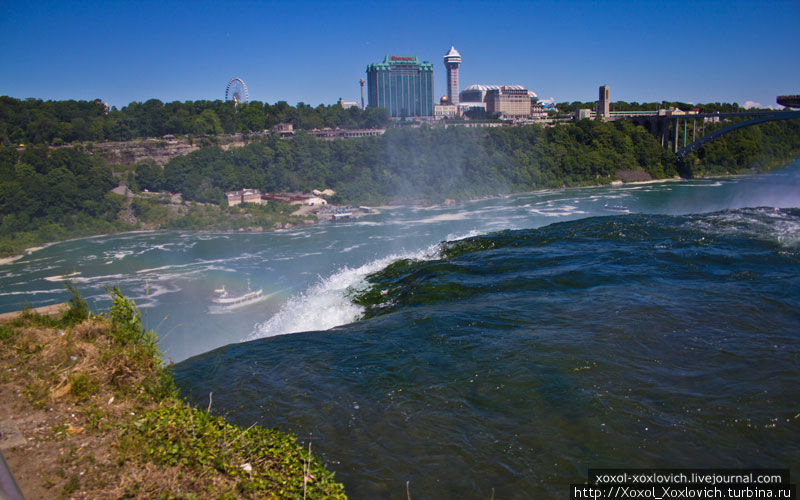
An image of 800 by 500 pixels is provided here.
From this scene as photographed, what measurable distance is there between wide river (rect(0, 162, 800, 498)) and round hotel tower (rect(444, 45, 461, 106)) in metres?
103

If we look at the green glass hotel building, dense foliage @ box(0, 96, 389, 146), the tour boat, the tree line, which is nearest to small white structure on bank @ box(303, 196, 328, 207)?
the tree line

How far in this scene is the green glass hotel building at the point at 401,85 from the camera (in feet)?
266

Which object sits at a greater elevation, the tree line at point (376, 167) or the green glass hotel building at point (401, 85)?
the green glass hotel building at point (401, 85)

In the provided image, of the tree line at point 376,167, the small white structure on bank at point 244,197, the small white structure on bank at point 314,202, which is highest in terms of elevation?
the tree line at point 376,167

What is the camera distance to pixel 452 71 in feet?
363

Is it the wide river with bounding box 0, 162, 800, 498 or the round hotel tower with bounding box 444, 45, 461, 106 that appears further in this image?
the round hotel tower with bounding box 444, 45, 461, 106

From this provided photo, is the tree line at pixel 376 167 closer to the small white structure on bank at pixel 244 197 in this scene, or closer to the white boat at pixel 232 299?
the small white structure on bank at pixel 244 197

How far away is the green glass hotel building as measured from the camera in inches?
3189

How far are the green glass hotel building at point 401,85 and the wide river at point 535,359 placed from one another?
71755mm

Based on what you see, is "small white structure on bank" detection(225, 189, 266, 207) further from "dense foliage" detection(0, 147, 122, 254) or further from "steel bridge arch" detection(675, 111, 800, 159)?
"steel bridge arch" detection(675, 111, 800, 159)

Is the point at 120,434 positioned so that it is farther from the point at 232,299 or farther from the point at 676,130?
the point at 676,130

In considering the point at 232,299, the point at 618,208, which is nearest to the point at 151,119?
the point at 232,299

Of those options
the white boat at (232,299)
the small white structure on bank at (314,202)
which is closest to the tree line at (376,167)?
the small white structure on bank at (314,202)

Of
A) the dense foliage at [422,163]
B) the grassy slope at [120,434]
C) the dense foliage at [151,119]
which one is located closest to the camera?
the grassy slope at [120,434]
